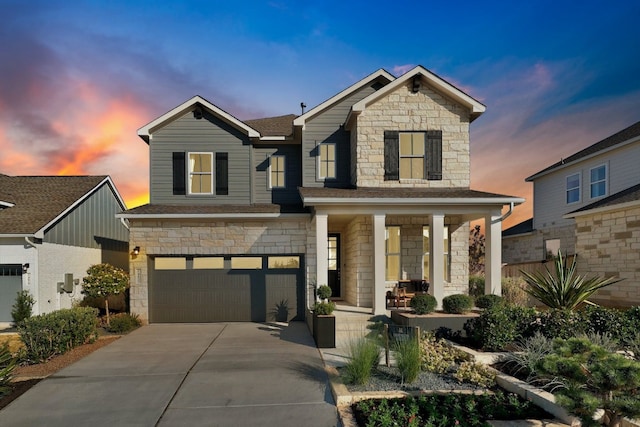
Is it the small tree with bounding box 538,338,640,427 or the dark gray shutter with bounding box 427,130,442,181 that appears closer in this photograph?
the small tree with bounding box 538,338,640,427

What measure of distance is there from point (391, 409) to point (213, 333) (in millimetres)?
6748

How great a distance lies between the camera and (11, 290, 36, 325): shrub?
36.0 feet

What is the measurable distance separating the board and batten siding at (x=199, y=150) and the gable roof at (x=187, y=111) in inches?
7.5

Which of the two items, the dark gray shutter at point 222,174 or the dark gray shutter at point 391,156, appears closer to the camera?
the dark gray shutter at point 391,156

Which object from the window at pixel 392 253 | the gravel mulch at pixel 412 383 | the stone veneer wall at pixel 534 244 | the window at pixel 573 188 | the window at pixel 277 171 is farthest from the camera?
the stone veneer wall at pixel 534 244

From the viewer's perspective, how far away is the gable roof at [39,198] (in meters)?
11.8

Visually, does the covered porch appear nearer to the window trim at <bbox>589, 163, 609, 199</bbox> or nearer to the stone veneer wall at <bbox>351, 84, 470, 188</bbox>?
the stone veneer wall at <bbox>351, 84, 470, 188</bbox>

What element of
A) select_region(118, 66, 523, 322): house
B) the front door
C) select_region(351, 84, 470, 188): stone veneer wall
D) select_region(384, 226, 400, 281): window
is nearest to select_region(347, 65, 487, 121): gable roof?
select_region(118, 66, 523, 322): house

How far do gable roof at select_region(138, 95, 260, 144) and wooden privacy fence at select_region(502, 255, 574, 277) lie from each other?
36.2 ft

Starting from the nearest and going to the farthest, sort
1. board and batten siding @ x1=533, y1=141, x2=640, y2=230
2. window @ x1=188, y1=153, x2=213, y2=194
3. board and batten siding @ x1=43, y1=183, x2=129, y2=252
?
window @ x1=188, y1=153, x2=213, y2=194
board and batten siding @ x1=43, y1=183, x2=129, y2=252
board and batten siding @ x1=533, y1=141, x2=640, y2=230

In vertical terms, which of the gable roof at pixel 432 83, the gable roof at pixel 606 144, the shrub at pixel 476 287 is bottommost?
the shrub at pixel 476 287

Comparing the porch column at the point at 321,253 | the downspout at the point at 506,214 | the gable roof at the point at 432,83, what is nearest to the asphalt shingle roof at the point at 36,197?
the porch column at the point at 321,253

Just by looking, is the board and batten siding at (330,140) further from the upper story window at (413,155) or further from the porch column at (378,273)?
the porch column at (378,273)

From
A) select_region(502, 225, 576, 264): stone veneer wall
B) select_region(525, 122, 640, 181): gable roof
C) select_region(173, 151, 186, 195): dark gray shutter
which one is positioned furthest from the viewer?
select_region(502, 225, 576, 264): stone veneer wall
